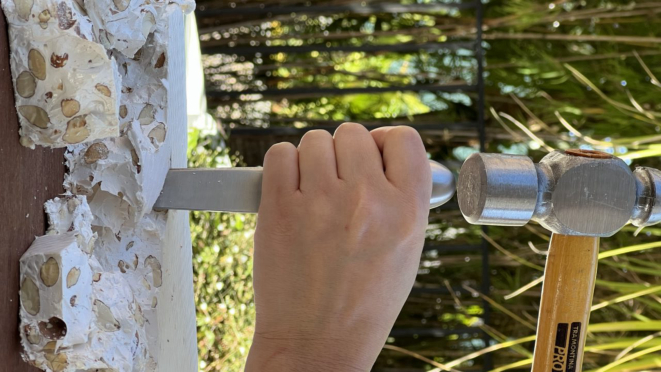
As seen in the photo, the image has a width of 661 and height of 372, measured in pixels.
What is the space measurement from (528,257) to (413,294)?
0.41 metres

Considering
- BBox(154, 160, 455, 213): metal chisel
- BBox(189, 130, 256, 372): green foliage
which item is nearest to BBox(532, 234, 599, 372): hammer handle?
BBox(154, 160, 455, 213): metal chisel

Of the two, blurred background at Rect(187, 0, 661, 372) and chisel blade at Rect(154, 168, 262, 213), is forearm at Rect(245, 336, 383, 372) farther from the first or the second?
blurred background at Rect(187, 0, 661, 372)

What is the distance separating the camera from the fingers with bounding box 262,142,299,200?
45 cm

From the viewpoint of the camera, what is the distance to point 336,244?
0.44m

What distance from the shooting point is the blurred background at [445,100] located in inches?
68.8

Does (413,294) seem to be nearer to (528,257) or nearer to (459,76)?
(528,257)

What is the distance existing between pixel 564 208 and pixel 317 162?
212mm

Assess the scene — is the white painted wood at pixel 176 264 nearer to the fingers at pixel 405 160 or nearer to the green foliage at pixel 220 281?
the fingers at pixel 405 160

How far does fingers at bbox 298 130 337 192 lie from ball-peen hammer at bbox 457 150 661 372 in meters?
0.12

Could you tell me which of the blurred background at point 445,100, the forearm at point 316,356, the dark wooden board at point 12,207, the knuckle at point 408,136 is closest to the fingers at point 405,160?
the knuckle at point 408,136

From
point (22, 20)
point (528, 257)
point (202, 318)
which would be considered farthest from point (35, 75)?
point (528, 257)

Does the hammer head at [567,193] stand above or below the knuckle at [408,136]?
below

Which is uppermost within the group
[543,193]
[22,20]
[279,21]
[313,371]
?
[279,21]

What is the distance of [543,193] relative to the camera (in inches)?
20.7
